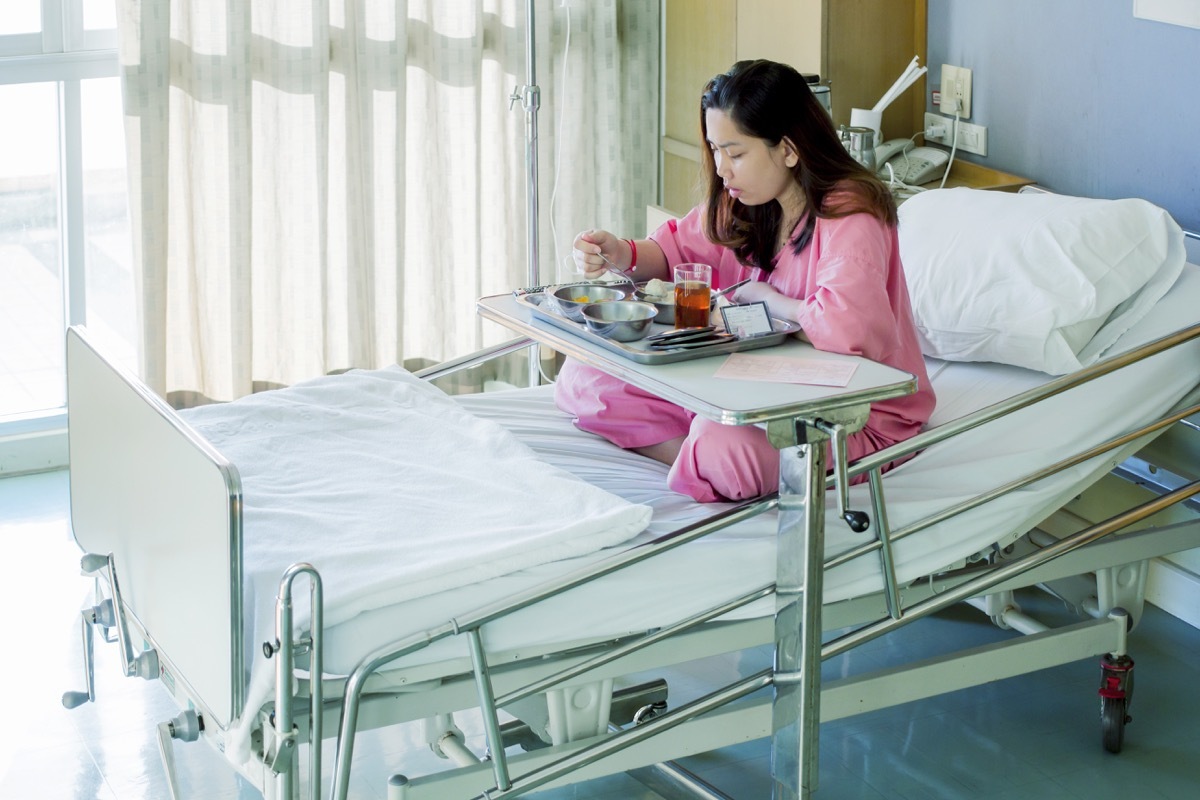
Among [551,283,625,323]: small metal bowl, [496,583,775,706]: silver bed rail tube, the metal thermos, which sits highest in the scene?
the metal thermos

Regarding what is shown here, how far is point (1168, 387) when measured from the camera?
2.38m

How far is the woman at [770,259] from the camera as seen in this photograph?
2166 millimetres

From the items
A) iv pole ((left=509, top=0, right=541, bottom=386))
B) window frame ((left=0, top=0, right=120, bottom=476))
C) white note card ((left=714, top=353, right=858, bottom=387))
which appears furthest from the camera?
window frame ((left=0, top=0, right=120, bottom=476))

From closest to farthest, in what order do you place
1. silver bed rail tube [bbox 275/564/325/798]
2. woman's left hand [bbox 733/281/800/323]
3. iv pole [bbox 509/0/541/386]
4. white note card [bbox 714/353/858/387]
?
silver bed rail tube [bbox 275/564/325/798]
white note card [bbox 714/353/858/387]
woman's left hand [bbox 733/281/800/323]
iv pole [bbox 509/0/541/386]

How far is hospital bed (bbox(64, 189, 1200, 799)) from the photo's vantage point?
1.84 m

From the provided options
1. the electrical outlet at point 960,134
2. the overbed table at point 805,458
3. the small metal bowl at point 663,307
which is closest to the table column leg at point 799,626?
the overbed table at point 805,458

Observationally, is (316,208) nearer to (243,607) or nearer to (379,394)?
(379,394)

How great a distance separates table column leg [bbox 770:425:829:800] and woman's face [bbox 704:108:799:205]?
60 centimetres

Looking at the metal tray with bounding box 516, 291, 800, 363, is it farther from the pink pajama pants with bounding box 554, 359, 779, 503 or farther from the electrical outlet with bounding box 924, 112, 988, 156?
the electrical outlet with bounding box 924, 112, 988, 156

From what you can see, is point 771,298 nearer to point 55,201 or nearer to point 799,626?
point 799,626

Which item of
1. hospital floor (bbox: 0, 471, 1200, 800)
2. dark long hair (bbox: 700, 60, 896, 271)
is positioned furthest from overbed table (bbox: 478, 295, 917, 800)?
hospital floor (bbox: 0, 471, 1200, 800)

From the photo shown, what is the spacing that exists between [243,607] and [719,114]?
3.61 ft

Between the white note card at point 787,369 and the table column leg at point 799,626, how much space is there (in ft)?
0.35

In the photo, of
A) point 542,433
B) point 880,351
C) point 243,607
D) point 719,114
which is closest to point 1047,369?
point 880,351
